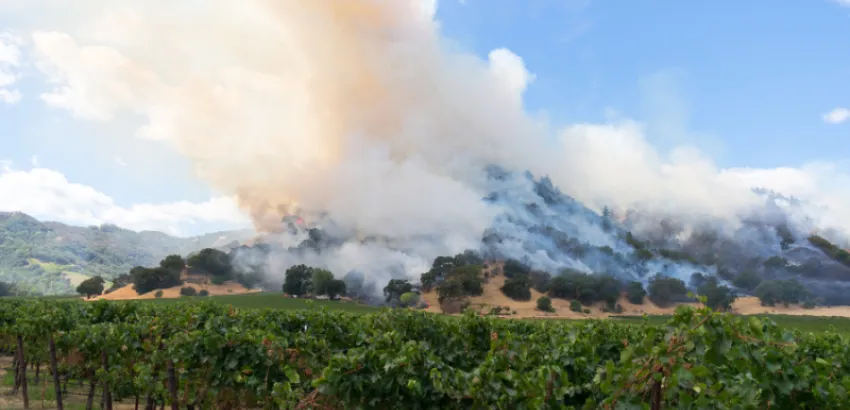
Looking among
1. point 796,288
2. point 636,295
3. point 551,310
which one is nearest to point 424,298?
point 551,310

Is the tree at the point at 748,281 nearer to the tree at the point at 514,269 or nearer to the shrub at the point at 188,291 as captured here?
the tree at the point at 514,269

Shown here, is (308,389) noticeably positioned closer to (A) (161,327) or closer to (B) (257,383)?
(B) (257,383)

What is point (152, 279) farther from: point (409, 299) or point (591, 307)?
point (591, 307)

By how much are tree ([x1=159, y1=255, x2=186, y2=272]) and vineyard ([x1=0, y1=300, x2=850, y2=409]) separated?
156m

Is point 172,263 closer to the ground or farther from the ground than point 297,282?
farther from the ground

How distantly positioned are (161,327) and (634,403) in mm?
12434

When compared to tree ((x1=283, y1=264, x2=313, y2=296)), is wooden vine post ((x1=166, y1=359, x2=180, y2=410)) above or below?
above

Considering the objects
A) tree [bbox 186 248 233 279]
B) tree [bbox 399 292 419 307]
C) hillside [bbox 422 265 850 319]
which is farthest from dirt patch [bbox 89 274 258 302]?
hillside [bbox 422 265 850 319]

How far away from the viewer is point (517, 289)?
157750mm

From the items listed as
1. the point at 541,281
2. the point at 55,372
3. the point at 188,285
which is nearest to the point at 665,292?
the point at 541,281

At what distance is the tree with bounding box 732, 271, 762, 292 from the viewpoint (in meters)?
189

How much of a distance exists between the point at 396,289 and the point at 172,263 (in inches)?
2777

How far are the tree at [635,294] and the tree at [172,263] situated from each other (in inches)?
5549

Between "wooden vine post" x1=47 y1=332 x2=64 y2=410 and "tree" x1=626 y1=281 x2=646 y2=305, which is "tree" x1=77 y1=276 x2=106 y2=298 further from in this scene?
"tree" x1=626 y1=281 x2=646 y2=305
